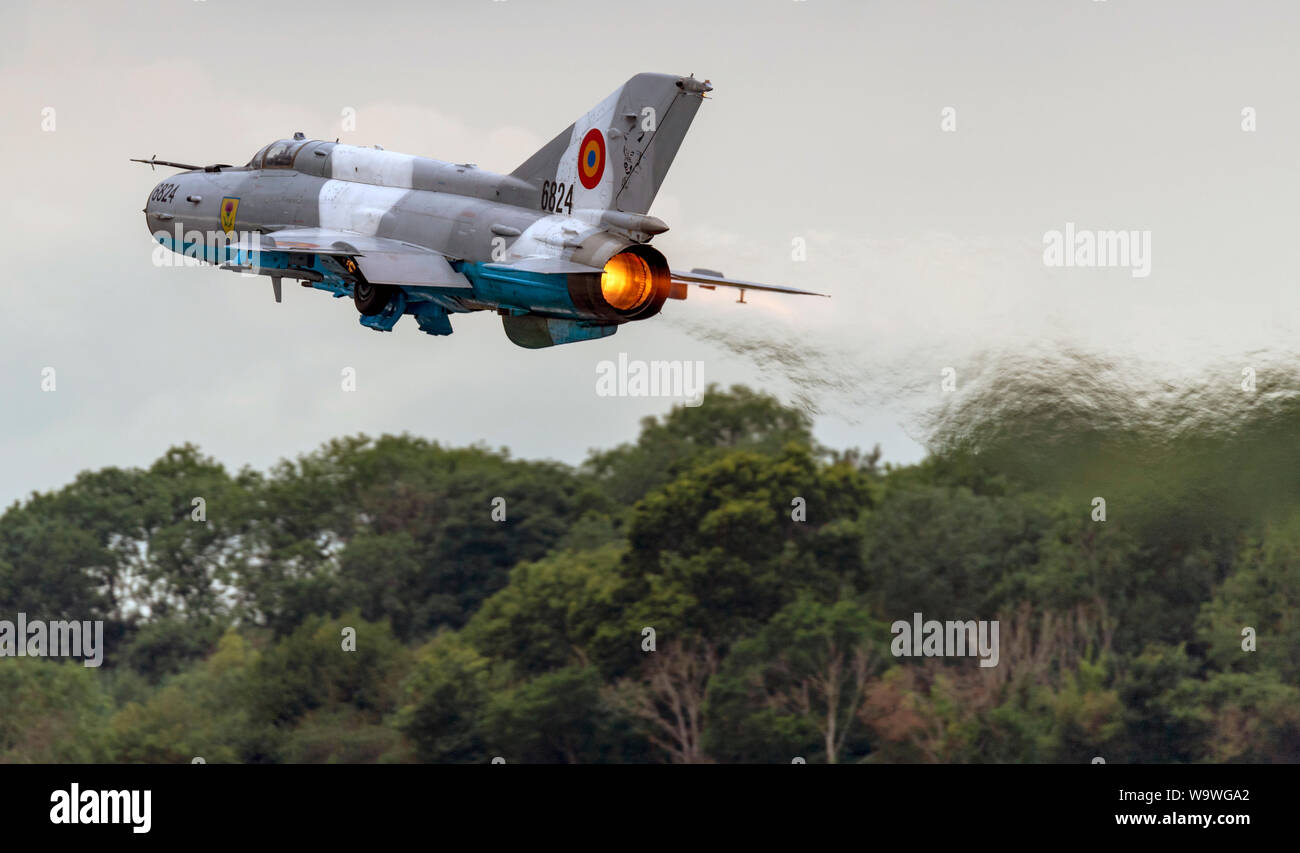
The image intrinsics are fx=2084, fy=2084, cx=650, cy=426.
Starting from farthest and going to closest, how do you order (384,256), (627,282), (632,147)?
(384,256)
(632,147)
(627,282)

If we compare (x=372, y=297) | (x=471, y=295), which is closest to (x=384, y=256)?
(x=372, y=297)

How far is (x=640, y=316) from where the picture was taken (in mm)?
27234

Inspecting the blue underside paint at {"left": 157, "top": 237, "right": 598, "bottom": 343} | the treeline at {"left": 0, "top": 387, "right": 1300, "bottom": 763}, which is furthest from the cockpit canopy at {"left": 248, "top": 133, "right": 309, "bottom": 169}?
the treeline at {"left": 0, "top": 387, "right": 1300, "bottom": 763}

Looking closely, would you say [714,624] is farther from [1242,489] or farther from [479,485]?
[1242,489]

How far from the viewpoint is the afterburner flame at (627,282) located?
26969mm

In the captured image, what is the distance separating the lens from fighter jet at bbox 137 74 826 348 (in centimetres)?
2708

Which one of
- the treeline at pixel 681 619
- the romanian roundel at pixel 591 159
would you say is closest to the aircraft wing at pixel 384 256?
the romanian roundel at pixel 591 159

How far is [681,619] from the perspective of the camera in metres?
68.9

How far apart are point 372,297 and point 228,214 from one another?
12.8 feet

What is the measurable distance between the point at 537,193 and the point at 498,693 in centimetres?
4451

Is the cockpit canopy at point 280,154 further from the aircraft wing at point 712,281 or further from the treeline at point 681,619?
the treeline at point 681,619

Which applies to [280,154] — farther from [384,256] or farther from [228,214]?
[384,256]

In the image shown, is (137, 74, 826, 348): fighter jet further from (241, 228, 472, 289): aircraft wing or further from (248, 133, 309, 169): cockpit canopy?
(248, 133, 309, 169): cockpit canopy

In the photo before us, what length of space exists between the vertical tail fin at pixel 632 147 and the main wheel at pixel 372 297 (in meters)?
2.88
